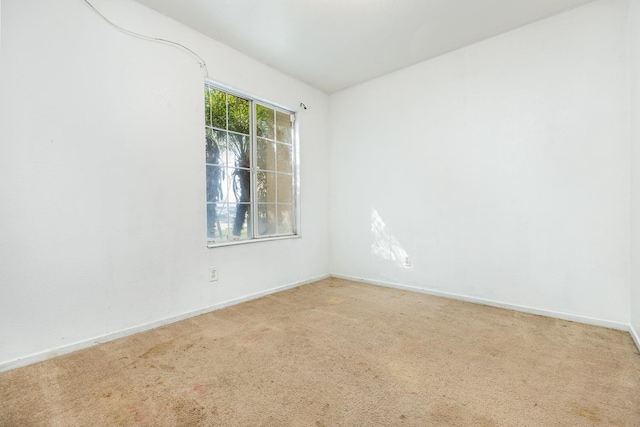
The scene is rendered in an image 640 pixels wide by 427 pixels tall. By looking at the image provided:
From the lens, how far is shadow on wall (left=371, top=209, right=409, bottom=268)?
3.46m

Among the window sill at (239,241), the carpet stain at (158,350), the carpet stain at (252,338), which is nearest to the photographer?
the carpet stain at (158,350)

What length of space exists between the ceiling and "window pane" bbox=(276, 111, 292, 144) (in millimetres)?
589

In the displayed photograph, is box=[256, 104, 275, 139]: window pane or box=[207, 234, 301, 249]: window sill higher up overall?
box=[256, 104, 275, 139]: window pane

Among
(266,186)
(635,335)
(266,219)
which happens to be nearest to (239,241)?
(266,219)

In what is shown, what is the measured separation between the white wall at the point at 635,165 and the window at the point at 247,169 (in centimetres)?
306

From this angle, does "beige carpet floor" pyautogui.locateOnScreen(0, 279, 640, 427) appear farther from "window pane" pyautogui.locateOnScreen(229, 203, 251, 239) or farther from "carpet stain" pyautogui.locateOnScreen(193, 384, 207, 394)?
"window pane" pyautogui.locateOnScreen(229, 203, 251, 239)

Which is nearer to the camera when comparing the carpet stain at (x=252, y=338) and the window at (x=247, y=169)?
the carpet stain at (x=252, y=338)

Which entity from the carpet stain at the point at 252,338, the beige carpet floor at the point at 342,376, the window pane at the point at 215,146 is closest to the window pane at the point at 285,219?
the window pane at the point at 215,146

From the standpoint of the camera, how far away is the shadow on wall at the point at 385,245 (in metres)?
3.46

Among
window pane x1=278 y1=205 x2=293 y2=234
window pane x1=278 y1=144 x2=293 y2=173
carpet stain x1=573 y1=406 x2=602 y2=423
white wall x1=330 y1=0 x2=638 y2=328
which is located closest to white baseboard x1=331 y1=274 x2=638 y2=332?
white wall x1=330 y1=0 x2=638 y2=328

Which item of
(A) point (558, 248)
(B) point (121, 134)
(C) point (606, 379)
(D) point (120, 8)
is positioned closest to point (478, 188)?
(A) point (558, 248)

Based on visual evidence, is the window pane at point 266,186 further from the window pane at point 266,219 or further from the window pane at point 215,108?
the window pane at point 215,108

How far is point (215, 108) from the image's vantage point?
2.91 m

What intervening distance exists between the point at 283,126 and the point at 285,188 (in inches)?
30.8
